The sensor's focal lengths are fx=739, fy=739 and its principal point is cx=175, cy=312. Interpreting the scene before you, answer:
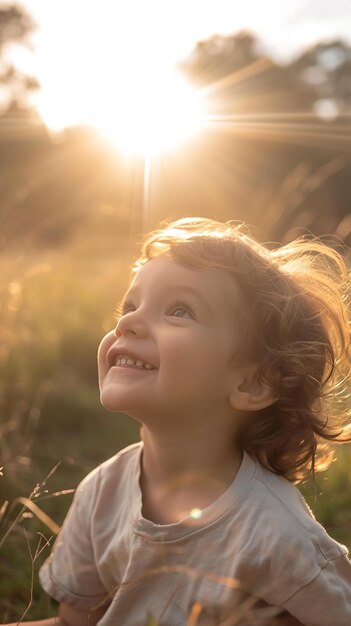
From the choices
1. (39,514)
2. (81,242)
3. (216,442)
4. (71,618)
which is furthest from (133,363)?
(81,242)

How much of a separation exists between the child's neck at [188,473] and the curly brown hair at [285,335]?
0.35ft

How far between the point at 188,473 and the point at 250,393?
0.24 m

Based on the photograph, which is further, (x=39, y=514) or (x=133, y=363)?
(x=133, y=363)

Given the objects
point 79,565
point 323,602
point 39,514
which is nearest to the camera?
point 39,514

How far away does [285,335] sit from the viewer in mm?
1788

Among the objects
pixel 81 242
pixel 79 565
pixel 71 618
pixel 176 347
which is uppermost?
pixel 81 242

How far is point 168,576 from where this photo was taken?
171 cm

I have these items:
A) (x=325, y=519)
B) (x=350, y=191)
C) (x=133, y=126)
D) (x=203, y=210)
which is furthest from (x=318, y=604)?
(x=350, y=191)

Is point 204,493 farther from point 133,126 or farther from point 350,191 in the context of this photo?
point 350,191

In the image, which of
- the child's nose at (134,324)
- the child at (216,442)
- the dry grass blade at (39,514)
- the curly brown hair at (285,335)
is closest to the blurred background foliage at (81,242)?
the dry grass blade at (39,514)

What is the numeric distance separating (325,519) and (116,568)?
3.39ft

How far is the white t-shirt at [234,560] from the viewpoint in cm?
158

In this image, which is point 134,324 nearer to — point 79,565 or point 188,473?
point 188,473

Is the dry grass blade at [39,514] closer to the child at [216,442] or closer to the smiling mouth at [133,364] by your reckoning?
the child at [216,442]
